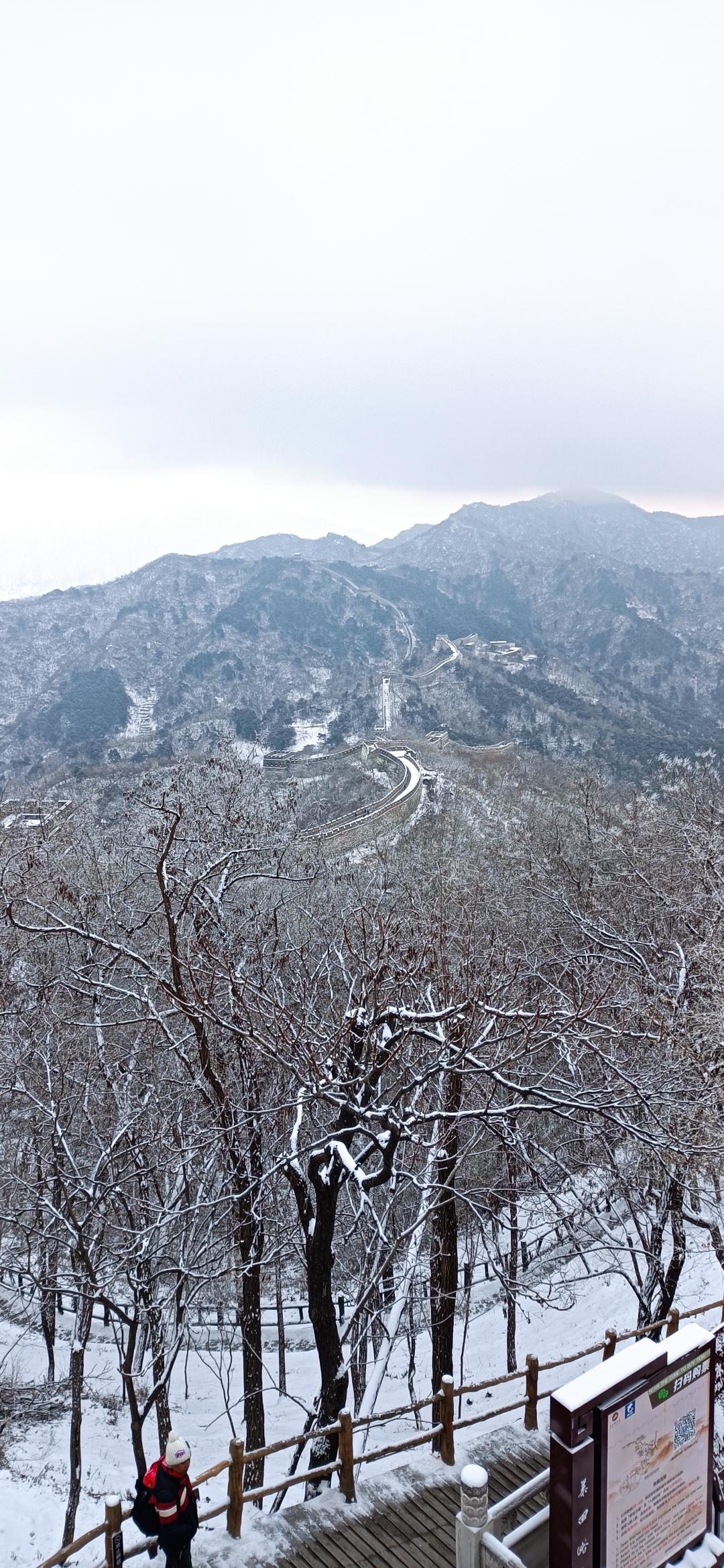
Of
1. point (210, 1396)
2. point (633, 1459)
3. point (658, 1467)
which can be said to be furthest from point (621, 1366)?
point (210, 1396)

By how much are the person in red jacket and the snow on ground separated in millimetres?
2228

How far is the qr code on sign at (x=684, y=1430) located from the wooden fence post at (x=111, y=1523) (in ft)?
12.3

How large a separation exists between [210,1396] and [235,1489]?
41.0ft

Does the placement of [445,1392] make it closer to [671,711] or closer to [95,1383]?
[95,1383]

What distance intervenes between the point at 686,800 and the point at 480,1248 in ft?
62.0

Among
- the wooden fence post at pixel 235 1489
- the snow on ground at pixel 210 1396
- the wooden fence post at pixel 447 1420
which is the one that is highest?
the wooden fence post at pixel 235 1489

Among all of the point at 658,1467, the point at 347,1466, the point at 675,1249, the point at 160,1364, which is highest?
the point at 658,1467

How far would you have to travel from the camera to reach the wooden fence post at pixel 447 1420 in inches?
279

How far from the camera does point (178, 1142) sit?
33.2ft

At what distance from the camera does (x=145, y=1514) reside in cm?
539

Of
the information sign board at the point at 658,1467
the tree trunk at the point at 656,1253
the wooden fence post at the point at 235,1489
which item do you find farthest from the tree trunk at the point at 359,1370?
the information sign board at the point at 658,1467

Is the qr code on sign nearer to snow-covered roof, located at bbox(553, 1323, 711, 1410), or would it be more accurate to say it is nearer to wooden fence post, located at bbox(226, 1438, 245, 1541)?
snow-covered roof, located at bbox(553, 1323, 711, 1410)

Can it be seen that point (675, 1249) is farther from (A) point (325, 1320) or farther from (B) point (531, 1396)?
(A) point (325, 1320)

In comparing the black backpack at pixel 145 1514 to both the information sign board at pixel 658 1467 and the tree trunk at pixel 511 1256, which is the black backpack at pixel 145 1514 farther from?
the tree trunk at pixel 511 1256
